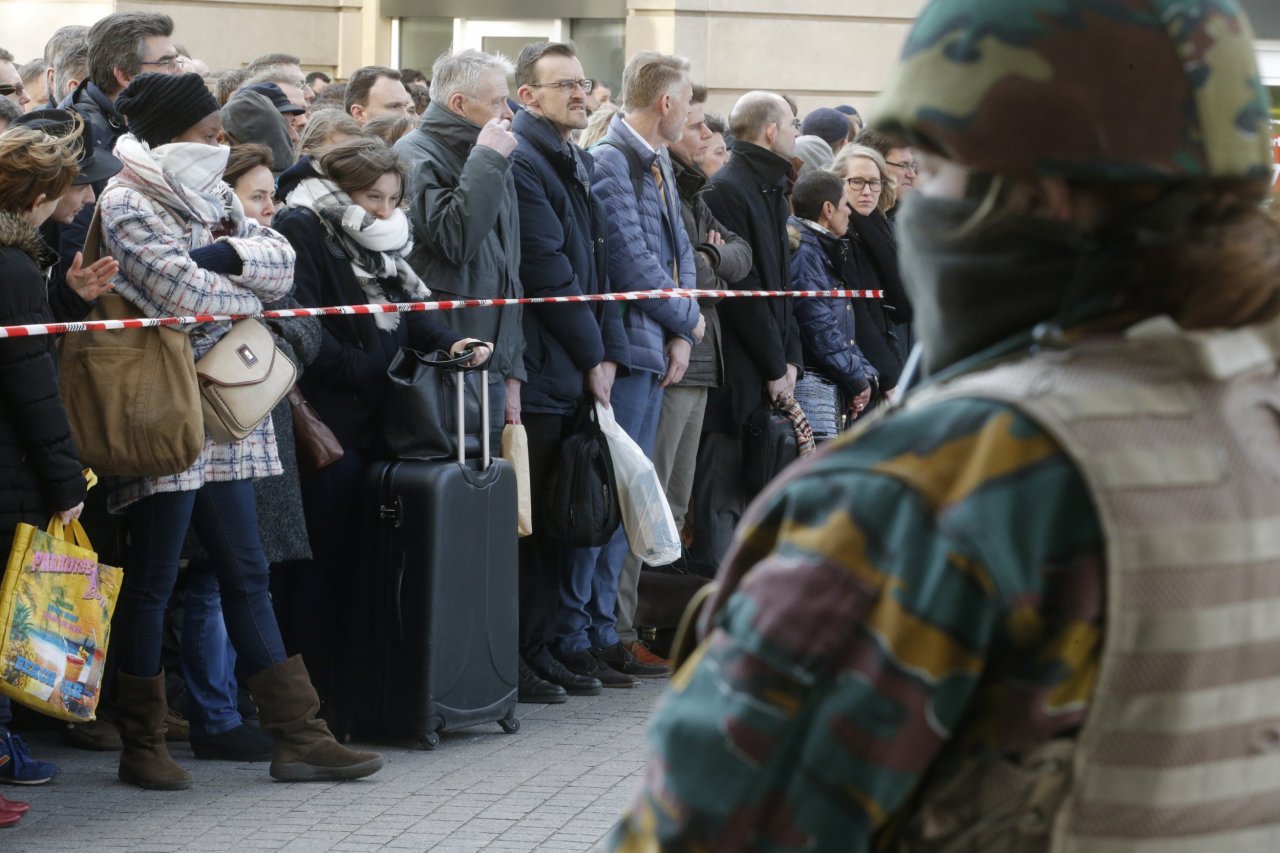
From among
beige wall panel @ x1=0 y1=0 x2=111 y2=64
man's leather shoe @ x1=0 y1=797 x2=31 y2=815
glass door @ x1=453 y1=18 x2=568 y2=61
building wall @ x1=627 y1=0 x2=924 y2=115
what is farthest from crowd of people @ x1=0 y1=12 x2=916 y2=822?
glass door @ x1=453 y1=18 x2=568 y2=61

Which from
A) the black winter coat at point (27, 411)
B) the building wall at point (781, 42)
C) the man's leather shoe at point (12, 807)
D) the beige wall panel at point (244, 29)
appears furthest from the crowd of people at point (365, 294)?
the building wall at point (781, 42)

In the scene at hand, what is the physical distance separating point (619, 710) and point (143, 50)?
296 cm

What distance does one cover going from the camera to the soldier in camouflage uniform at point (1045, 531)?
1.39 metres

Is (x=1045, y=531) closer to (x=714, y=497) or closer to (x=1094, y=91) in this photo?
(x=1094, y=91)

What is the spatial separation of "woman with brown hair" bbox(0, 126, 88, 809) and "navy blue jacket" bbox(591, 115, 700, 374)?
279cm

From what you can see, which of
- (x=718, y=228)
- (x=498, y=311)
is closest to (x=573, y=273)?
(x=498, y=311)

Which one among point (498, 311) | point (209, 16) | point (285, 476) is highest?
point (209, 16)

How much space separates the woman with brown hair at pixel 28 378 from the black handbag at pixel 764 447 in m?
3.85

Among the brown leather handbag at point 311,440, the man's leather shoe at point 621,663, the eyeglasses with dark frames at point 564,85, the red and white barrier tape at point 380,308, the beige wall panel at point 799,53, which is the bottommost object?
the man's leather shoe at point 621,663

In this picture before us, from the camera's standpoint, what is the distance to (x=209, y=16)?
56.9ft

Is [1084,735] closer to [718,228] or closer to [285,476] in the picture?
[285,476]

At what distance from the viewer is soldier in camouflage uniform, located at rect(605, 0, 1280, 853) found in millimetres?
1394

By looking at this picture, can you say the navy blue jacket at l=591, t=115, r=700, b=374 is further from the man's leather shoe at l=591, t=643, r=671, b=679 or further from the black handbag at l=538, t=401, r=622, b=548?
the man's leather shoe at l=591, t=643, r=671, b=679

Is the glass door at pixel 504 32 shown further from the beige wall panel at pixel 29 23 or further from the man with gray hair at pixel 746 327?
the man with gray hair at pixel 746 327
